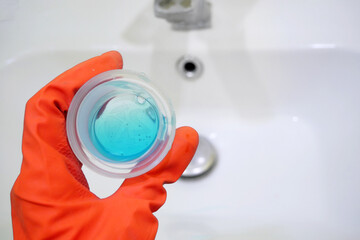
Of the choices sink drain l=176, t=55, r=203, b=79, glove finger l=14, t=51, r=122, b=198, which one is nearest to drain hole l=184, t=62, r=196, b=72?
sink drain l=176, t=55, r=203, b=79

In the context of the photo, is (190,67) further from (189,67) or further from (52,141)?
(52,141)

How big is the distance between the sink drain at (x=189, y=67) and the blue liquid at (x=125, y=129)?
20 cm

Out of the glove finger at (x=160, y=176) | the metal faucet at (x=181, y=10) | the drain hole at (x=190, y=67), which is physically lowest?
the glove finger at (x=160, y=176)

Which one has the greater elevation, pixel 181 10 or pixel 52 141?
pixel 181 10

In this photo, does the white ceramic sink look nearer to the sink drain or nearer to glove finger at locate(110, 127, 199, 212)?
the sink drain

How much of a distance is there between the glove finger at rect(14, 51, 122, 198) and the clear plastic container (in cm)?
3

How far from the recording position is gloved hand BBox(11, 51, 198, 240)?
0.35 meters

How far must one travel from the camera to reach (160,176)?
0.42m

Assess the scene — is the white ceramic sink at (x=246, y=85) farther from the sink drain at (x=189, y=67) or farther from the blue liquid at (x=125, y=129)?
the blue liquid at (x=125, y=129)

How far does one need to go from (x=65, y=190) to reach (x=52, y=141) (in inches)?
2.8

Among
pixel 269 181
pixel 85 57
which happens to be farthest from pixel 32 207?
pixel 269 181

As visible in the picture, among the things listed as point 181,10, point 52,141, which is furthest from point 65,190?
point 181,10

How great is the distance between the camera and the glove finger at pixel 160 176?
1.31 ft

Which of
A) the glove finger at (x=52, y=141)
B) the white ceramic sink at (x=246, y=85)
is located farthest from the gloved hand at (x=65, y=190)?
the white ceramic sink at (x=246, y=85)
